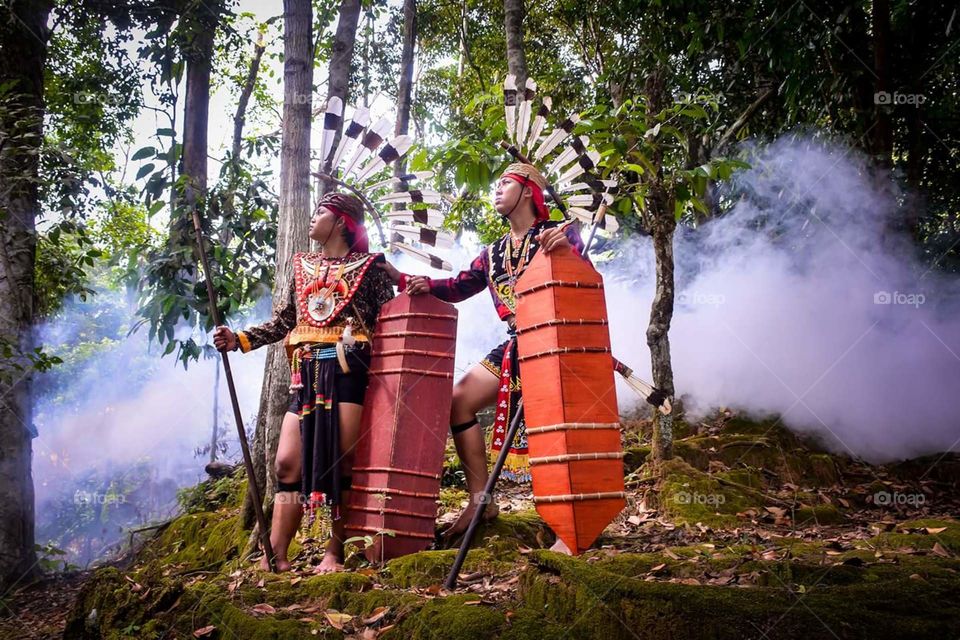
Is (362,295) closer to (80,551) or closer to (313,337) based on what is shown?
(313,337)

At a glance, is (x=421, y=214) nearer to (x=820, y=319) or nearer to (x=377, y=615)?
(x=377, y=615)

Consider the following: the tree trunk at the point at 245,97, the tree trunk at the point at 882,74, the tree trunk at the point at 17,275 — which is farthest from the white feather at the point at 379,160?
the tree trunk at the point at 245,97

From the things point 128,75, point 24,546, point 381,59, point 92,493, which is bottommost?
point 92,493

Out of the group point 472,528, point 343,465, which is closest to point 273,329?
point 343,465

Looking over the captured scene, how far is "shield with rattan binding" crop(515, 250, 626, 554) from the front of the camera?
11.6 ft

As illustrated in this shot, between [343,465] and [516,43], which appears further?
[516,43]

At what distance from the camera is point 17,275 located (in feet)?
22.5

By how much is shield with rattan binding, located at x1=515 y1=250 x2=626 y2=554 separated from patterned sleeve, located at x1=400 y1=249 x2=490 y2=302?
1.90ft

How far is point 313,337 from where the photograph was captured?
4.36 m

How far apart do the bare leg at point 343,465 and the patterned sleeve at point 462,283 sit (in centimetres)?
84

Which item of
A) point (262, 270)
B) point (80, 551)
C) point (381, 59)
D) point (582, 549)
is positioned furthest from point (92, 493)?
point (582, 549)

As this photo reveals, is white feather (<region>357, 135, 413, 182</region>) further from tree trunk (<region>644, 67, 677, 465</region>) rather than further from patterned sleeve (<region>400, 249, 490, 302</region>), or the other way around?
tree trunk (<region>644, 67, 677, 465</region>)

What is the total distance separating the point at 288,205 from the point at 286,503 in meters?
2.16

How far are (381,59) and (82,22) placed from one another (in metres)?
5.95
